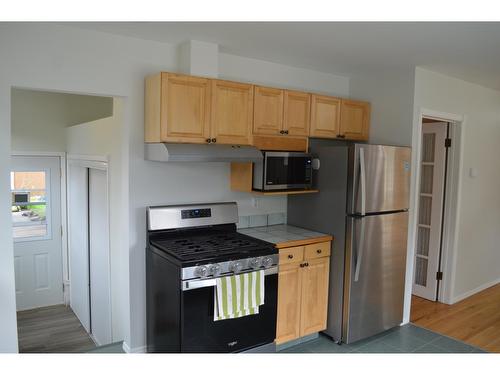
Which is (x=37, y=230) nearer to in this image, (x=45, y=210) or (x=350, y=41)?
(x=45, y=210)

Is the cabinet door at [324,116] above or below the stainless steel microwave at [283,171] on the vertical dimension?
above

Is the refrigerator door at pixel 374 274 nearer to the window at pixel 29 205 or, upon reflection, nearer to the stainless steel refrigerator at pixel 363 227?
the stainless steel refrigerator at pixel 363 227

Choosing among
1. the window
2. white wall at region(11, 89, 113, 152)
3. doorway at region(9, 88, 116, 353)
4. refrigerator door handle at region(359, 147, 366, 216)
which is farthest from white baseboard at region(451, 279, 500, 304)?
the window

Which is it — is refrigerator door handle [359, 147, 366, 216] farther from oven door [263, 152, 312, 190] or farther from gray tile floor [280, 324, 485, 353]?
gray tile floor [280, 324, 485, 353]

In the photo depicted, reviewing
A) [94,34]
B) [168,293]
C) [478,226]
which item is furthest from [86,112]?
[478,226]

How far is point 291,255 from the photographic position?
10.3 feet

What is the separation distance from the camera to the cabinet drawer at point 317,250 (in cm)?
326

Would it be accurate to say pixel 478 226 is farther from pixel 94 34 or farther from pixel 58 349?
pixel 58 349

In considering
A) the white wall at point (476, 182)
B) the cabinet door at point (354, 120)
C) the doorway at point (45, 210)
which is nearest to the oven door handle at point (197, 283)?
the cabinet door at point (354, 120)

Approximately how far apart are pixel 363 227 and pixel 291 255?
2.20 feet

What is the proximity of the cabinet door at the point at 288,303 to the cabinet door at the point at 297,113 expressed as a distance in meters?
1.17

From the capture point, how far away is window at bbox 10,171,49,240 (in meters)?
4.84

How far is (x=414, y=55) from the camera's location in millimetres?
3230

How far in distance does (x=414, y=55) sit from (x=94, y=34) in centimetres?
248
